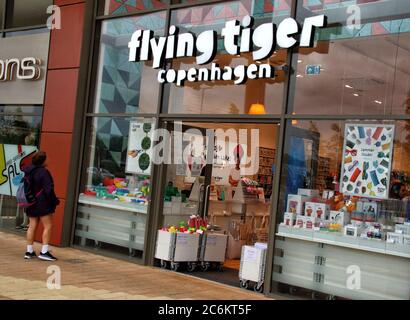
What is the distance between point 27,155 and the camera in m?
10.4

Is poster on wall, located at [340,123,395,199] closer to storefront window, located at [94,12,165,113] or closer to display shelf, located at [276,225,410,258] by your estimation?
display shelf, located at [276,225,410,258]

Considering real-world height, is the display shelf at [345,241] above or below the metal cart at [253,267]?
above

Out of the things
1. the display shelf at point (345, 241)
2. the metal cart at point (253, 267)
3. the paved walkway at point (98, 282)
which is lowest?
the paved walkway at point (98, 282)

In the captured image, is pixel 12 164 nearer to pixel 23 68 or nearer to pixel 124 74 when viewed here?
pixel 23 68

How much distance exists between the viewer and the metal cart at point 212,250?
27.8 feet

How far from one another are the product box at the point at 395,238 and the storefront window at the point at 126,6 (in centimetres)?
479

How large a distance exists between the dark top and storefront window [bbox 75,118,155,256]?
1.13 meters

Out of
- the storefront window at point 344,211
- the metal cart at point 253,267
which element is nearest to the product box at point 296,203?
the storefront window at point 344,211

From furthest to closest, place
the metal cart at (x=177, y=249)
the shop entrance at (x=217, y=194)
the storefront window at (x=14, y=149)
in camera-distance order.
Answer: the storefront window at (x=14, y=149), the shop entrance at (x=217, y=194), the metal cart at (x=177, y=249)

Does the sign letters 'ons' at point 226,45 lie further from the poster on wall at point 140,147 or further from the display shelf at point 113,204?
the display shelf at point 113,204

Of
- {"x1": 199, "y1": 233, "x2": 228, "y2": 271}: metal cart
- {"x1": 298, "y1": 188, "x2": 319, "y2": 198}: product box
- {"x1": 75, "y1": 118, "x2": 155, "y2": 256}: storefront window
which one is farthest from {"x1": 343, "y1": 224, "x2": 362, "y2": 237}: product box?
{"x1": 75, "y1": 118, "x2": 155, "y2": 256}: storefront window

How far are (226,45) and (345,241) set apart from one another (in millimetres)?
3044
